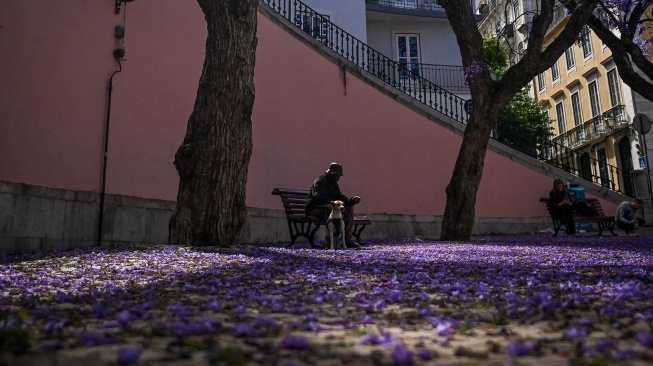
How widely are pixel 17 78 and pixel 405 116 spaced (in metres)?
9.37

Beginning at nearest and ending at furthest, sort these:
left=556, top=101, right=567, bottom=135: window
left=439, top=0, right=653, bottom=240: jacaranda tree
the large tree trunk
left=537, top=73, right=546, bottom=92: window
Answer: the large tree trunk → left=439, top=0, right=653, bottom=240: jacaranda tree → left=556, top=101, right=567, bottom=135: window → left=537, top=73, right=546, bottom=92: window

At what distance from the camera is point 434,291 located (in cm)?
367

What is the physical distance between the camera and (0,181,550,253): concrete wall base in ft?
24.0

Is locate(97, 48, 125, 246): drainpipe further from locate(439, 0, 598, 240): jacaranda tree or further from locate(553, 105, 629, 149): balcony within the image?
locate(553, 105, 629, 149): balcony

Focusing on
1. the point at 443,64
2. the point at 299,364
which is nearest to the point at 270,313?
the point at 299,364

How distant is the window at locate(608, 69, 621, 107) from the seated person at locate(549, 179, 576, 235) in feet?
62.7

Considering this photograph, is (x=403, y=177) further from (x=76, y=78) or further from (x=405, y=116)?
(x=76, y=78)

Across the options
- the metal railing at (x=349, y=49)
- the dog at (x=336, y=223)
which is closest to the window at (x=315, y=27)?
the metal railing at (x=349, y=49)

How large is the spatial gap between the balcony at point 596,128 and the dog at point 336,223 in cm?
2424

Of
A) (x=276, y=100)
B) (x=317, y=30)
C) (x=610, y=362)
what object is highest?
(x=317, y=30)

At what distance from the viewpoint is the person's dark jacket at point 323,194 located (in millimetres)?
8820

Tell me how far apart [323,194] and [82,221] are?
A: 12.4 feet

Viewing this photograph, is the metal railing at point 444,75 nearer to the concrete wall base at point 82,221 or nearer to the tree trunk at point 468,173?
the tree trunk at point 468,173

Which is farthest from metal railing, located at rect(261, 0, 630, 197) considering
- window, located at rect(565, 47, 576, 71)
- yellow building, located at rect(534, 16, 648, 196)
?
window, located at rect(565, 47, 576, 71)
